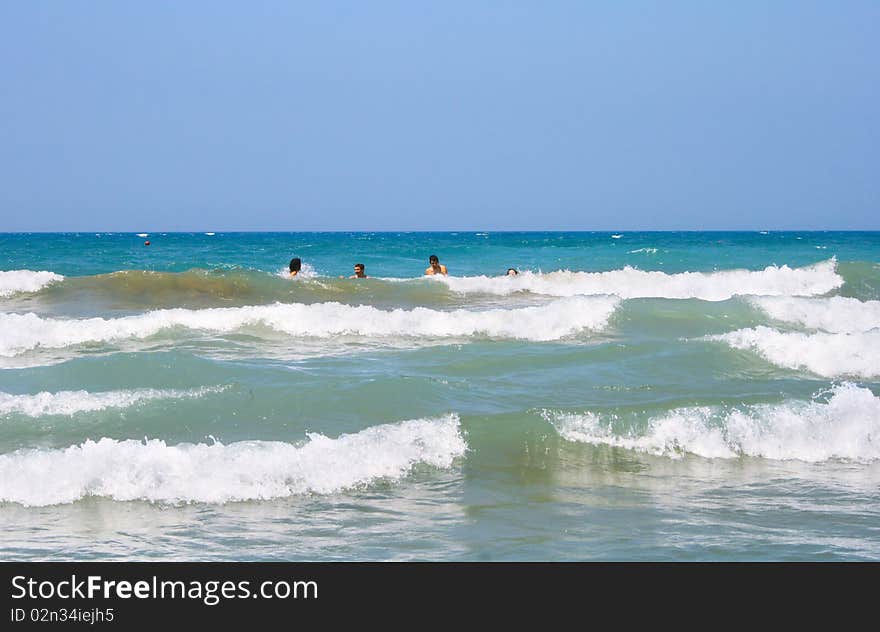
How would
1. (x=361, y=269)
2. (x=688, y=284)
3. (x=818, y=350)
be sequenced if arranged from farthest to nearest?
(x=688, y=284), (x=361, y=269), (x=818, y=350)

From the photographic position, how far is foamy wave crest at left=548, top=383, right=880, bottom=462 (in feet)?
25.0

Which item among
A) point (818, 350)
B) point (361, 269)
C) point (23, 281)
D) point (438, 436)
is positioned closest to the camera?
point (438, 436)

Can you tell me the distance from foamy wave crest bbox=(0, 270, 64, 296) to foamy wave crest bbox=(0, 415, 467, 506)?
16035 millimetres

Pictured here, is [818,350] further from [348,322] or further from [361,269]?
[361,269]

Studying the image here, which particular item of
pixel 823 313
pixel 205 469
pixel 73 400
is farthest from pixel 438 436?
pixel 823 313

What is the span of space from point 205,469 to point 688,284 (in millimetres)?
20551

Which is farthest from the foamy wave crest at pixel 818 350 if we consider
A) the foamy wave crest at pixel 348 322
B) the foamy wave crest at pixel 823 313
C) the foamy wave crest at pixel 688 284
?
the foamy wave crest at pixel 688 284

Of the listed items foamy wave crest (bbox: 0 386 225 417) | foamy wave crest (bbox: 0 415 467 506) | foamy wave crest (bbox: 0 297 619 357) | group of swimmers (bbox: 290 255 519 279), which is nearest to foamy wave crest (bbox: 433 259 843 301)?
group of swimmers (bbox: 290 255 519 279)

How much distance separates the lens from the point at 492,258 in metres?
41.6

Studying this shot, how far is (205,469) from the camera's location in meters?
6.37

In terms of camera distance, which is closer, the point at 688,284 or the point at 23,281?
the point at 23,281

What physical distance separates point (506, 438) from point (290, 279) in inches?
601

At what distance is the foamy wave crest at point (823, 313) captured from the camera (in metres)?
15.3
